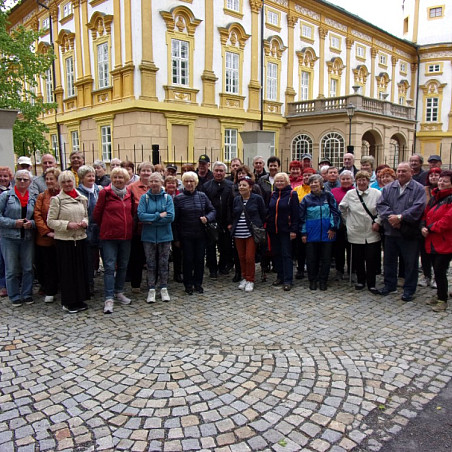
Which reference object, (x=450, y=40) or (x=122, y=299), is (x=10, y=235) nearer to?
(x=122, y=299)

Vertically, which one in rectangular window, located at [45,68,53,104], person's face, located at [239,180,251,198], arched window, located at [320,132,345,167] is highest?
rectangular window, located at [45,68,53,104]

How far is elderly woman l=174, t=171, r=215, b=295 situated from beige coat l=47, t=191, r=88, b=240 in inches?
61.4

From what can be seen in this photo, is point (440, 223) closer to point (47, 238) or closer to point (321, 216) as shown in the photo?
point (321, 216)

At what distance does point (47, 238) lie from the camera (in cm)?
612

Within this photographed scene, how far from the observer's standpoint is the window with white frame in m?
26.5

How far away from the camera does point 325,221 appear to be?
22.5ft

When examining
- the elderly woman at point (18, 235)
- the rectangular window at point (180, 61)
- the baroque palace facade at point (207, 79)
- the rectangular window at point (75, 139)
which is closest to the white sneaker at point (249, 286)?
the elderly woman at point (18, 235)

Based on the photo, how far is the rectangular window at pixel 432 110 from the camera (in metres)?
39.5

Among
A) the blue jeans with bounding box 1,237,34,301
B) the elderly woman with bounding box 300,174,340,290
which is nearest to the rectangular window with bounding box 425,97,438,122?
the elderly woman with bounding box 300,174,340,290

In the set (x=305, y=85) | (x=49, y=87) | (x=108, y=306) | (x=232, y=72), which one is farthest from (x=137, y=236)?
(x=305, y=85)

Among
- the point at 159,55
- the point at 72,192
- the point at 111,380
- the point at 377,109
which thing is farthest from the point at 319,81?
the point at 111,380

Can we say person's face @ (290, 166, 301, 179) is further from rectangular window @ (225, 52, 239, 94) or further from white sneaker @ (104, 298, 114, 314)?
rectangular window @ (225, 52, 239, 94)

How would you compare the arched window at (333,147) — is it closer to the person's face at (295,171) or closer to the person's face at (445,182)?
the person's face at (295,171)

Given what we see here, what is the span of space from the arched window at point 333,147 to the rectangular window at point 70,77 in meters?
15.4
